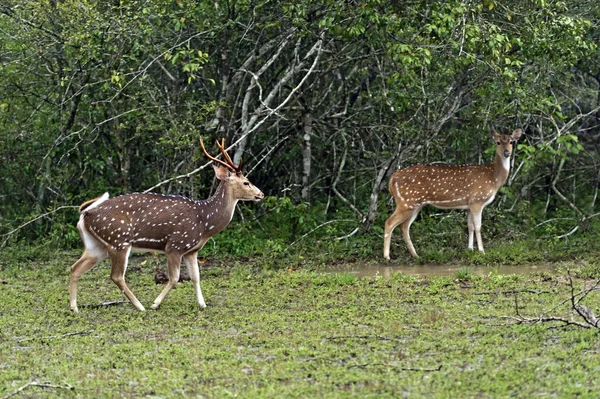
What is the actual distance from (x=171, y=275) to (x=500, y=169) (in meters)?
5.39

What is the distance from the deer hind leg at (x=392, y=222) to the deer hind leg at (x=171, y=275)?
145 inches

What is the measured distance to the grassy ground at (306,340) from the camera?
19.9 ft

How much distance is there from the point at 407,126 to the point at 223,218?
4.04 metres

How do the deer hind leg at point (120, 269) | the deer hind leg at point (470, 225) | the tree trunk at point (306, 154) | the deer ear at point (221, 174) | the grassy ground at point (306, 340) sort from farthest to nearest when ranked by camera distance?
the tree trunk at point (306, 154) < the deer hind leg at point (470, 225) < the deer ear at point (221, 174) < the deer hind leg at point (120, 269) < the grassy ground at point (306, 340)

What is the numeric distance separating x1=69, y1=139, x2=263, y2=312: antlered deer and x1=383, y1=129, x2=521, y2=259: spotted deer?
346 cm

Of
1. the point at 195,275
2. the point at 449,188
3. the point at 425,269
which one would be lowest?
the point at 425,269

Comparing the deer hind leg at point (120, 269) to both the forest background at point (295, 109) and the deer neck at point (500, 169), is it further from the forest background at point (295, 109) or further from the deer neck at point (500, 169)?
the deer neck at point (500, 169)

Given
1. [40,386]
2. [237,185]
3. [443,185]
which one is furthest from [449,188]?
[40,386]

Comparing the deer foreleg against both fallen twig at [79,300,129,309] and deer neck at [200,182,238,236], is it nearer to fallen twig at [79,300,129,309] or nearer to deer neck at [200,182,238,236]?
deer neck at [200,182,238,236]

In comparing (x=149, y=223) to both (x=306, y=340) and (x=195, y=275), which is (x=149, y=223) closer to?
(x=195, y=275)

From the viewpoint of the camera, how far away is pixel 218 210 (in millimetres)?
9328

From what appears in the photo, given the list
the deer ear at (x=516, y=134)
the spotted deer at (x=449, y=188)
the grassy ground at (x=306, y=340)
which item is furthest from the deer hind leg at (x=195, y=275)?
the deer ear at (x=516, y=134)

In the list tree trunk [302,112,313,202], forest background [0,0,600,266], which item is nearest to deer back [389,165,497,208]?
forest background [0,0,600,266]

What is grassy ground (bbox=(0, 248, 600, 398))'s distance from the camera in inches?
239
